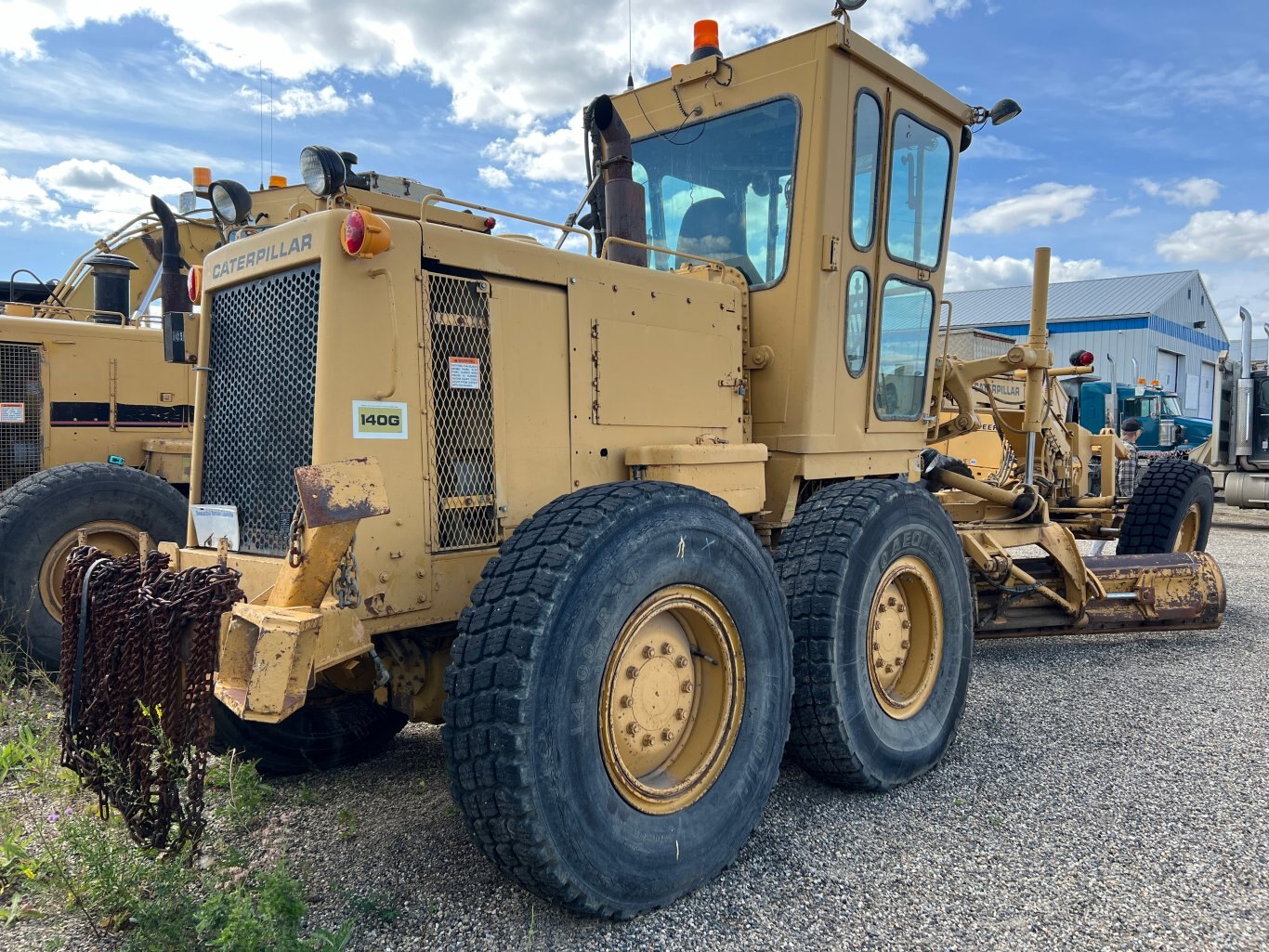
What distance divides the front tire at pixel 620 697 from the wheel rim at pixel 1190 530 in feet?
20.8

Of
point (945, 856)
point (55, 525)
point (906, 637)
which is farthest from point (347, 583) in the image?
point (55, 525)

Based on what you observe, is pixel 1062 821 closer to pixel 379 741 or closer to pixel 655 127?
pixel 379 741

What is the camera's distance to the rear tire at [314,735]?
3.61 metres

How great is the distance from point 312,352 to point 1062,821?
3164 mm

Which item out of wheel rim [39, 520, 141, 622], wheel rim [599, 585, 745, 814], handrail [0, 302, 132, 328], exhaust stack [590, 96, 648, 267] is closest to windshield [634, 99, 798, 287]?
exhaust stack [590, 96, 648, 267]

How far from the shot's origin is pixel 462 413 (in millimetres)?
2969

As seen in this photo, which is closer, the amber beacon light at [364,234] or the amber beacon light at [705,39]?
the amber beacon light at [364,234]

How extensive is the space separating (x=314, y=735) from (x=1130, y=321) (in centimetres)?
4057

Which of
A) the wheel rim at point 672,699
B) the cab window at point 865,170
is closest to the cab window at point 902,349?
the cab window at point 865,170

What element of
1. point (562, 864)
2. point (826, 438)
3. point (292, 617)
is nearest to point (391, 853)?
point (562, 864)

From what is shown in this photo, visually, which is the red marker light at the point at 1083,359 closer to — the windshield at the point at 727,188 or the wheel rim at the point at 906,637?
the wheel rim at the point at 906,637

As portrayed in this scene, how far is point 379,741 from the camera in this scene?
4031mm

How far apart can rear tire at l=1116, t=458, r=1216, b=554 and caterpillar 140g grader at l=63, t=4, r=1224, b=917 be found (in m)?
3.84

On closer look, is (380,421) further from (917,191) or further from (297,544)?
(917,191)
